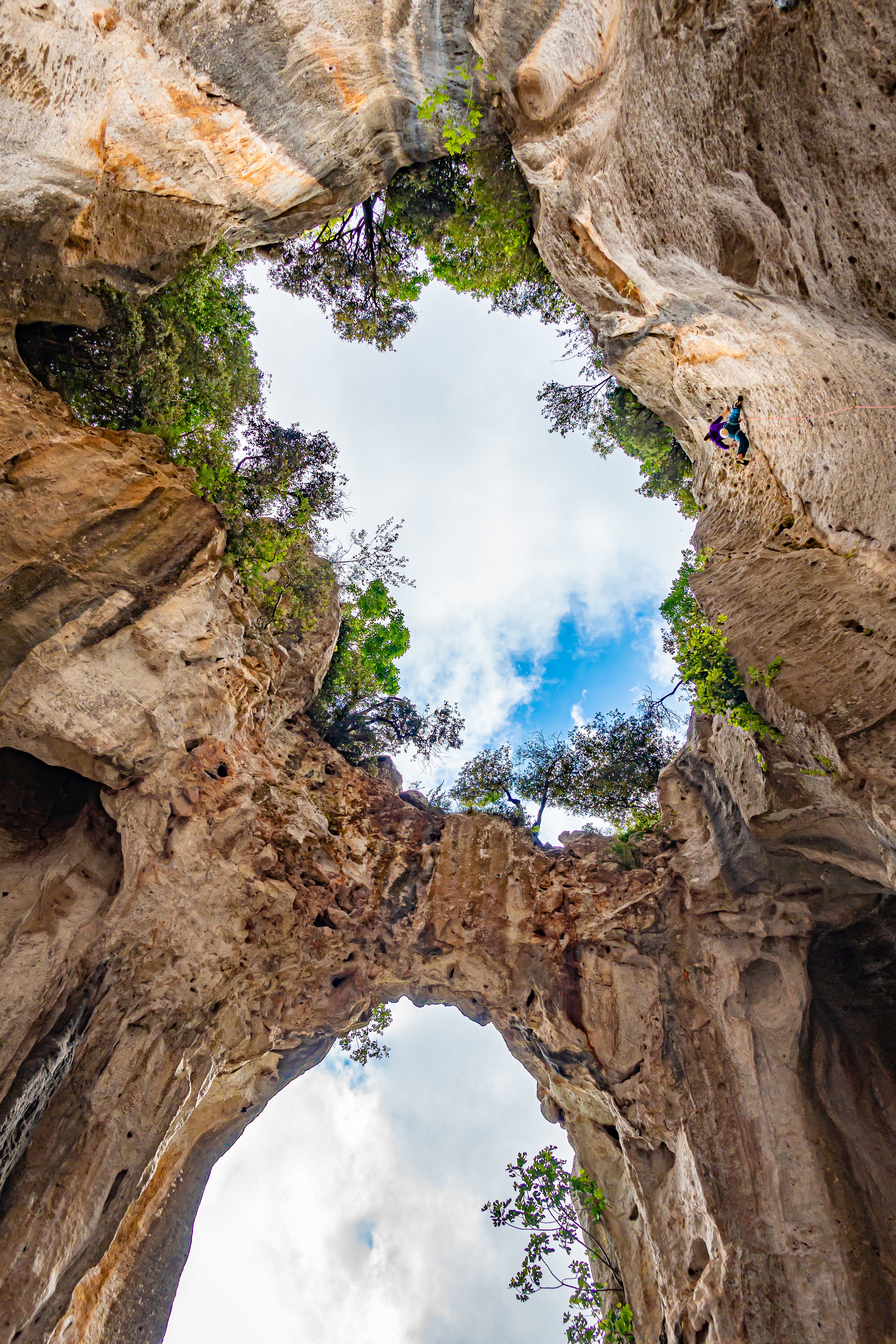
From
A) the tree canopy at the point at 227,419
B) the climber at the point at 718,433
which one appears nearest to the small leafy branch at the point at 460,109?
the tree canopy at the point at 227,419

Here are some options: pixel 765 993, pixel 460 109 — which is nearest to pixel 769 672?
pixel 765 993

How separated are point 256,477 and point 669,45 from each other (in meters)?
8.14

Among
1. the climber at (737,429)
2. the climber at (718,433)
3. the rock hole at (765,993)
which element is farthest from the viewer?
A: the rock hole at (765,993)

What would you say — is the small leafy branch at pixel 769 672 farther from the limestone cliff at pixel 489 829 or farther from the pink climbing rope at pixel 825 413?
the pink climbing rope at pixel 825 413

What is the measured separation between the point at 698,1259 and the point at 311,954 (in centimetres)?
765

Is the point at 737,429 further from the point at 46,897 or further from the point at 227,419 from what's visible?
the point at 46,897

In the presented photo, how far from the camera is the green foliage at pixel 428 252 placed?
11.7 metres

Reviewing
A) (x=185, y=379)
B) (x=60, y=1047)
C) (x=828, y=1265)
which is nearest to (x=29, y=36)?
(x=185, y=379)

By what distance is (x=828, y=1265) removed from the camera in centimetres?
852

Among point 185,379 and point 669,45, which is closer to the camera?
point 669,45

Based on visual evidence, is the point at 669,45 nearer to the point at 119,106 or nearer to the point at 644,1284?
the point at 119,106

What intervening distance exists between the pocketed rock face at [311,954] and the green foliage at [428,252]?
766 centimetres

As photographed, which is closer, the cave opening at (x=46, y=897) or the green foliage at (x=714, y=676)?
the cave opening at (x=46, y=897)

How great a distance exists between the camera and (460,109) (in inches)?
425
